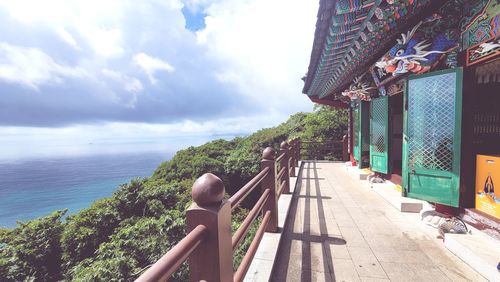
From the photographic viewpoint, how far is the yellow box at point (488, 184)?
271 centimetres

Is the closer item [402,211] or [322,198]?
[402,211]

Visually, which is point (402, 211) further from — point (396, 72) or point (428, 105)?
point (396, 72)

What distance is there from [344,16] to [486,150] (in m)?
2.66

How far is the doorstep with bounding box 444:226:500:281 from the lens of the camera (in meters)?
2.19

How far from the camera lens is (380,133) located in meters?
5.41

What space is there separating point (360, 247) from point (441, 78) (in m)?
A: 2.42

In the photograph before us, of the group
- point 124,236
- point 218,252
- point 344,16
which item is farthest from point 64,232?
point 344,16

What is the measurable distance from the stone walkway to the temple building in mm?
669

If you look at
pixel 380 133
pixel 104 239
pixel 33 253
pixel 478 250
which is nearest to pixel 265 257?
pixel 478 250

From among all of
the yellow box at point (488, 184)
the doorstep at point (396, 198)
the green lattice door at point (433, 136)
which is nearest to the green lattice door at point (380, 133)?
the doorstep at point (396, 198)

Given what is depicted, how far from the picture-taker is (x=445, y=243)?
275 cm

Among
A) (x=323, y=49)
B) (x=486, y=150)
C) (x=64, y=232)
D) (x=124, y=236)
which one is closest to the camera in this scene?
(x=486, y=150)

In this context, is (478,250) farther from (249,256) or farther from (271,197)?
(249,256)

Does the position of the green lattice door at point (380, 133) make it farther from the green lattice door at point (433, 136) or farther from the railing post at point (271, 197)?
the railing post at point (271, 197)
